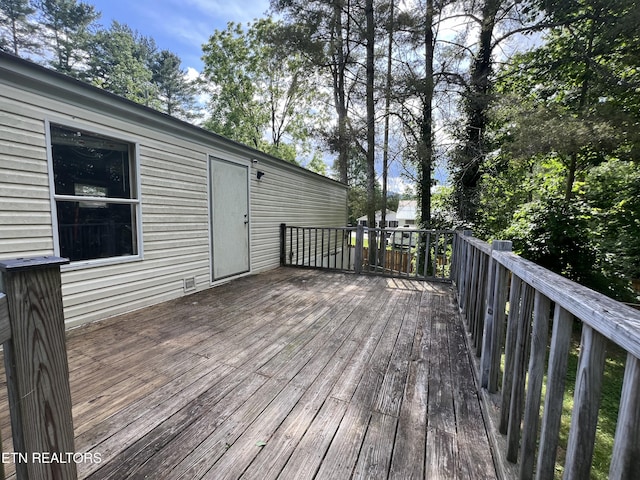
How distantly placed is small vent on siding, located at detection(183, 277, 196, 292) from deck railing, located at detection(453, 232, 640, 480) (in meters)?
3.57

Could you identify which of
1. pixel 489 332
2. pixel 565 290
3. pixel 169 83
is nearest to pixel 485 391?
pixel 489 332

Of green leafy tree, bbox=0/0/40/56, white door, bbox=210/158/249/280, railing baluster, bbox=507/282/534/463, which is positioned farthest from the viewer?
green leafy tree, bbox=0/0/40/56

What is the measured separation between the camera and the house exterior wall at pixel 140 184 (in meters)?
2.30

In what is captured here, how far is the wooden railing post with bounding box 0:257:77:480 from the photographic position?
738 mm

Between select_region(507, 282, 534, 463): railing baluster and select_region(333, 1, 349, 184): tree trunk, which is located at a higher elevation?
select_region(333, 1, 349, 184): tree trunk

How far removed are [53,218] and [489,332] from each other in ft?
11.7

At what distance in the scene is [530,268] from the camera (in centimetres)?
116

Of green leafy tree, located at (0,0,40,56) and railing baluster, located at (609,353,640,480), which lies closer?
railing baluster, located at (609,353,640,480)

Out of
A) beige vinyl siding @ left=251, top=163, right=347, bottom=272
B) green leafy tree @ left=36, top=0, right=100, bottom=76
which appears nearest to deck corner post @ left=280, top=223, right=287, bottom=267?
beige vinyl siding @ left=251, top=163, right=347, bottom=272

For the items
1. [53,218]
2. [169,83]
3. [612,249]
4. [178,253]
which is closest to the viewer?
[53,218]

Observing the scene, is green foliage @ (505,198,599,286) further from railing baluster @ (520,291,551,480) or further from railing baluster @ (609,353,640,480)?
railing baluster @ (609,353,640,480)

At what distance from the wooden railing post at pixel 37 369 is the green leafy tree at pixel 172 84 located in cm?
1967

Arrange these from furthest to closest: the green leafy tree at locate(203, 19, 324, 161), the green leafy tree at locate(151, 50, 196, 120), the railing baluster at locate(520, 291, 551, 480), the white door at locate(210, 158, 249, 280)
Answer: the green leafy tree at locate(151, 50, 196, 120), the green leafy tree at locate(203, 19, 324, 161), the white door at locate(210, 158, 249, 280), the railing baluster at locate(520, 291, 551, 480)

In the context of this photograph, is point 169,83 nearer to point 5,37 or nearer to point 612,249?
point 5,37
